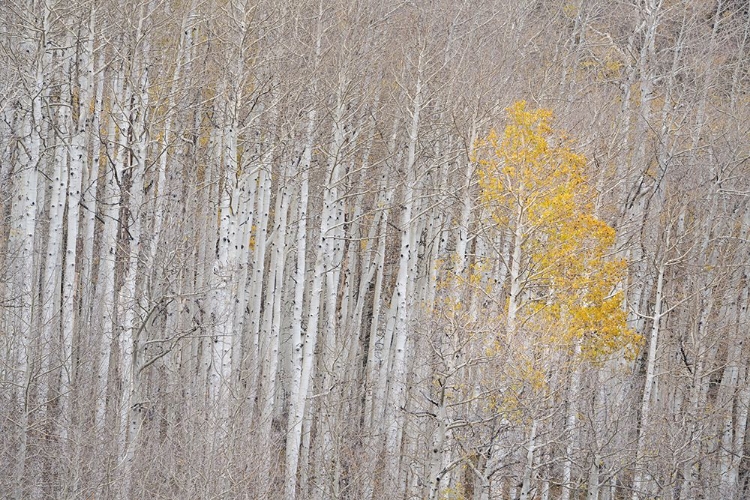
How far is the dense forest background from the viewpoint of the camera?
55.3 ft

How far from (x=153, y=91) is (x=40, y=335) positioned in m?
5.83

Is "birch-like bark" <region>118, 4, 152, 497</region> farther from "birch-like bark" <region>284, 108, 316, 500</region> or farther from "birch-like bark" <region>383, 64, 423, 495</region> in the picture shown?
"birch-like bark" <region>383, 64, 423, 495</region>

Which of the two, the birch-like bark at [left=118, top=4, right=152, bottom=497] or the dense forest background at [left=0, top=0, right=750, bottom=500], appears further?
the dense forest background at [left=0, top=0, right=750, bottom=500]

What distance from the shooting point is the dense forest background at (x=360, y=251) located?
55.3 feet

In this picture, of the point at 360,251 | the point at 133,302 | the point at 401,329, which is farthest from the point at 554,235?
the point at 133,302

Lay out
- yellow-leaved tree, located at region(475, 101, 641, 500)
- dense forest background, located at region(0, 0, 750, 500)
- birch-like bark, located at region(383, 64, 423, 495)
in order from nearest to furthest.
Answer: dense forest background, located at region(0, 0, 750, 500), birch-like bark, located at region(383, 64, 423, 495), yellow-leaved tree, located at region(475, 101, 641, 500)

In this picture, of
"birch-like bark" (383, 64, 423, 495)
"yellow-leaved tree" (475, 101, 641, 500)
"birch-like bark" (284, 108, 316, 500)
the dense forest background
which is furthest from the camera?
"yellow-leaved tree" (475, 101, 641, 500)

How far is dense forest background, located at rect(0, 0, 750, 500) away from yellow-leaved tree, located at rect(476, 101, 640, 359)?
0.08 metres

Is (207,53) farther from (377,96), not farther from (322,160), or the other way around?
(322,160)

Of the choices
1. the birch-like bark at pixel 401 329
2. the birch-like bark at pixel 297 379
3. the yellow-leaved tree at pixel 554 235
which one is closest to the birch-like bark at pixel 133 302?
the birch-like bark at pixel 297 379

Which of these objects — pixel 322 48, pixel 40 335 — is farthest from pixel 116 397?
pixel 322 48

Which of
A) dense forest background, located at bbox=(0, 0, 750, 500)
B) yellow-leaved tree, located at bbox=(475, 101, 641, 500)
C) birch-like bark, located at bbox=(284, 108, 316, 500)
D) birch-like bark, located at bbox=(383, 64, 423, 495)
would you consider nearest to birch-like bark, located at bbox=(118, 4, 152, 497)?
dense forest background, located at bbox=(0, 0, 750, 500)

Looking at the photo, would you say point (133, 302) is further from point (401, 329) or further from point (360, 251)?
point (360, 251)

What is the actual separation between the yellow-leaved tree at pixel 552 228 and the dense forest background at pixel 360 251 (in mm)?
76
